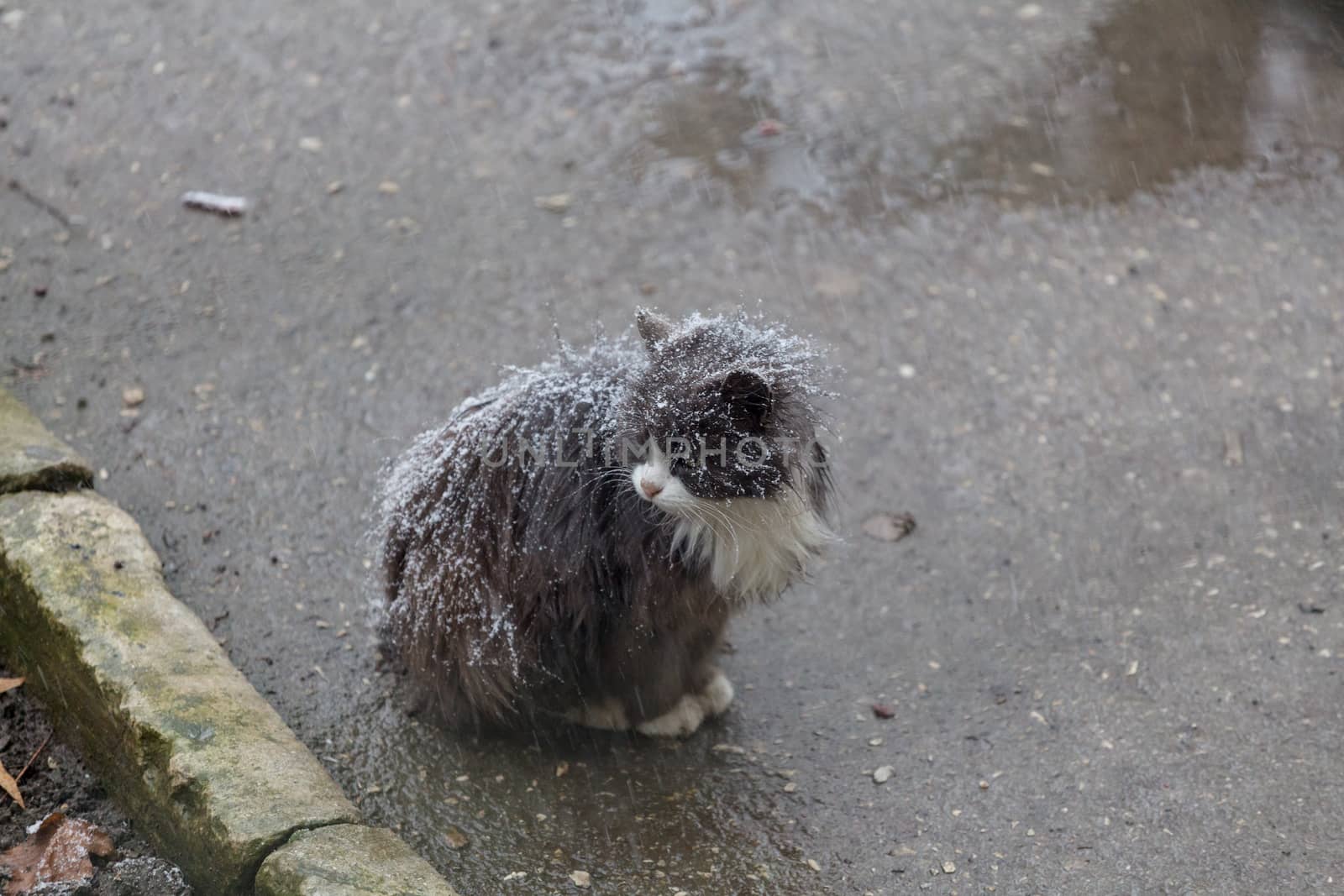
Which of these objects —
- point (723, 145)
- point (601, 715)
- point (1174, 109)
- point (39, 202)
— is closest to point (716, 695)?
point (601, 715)

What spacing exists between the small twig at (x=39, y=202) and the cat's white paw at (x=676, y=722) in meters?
3.62

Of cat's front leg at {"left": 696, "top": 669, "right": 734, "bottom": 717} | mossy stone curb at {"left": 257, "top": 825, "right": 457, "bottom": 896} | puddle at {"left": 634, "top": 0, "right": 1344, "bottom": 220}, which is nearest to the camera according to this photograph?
mossy stone curb at {"left": 257, "top": 825, "right": 457, "bottom": 896}

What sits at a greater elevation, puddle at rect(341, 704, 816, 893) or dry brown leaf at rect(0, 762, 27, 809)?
dry brown leaf at rect(0, 762, 27, 809)

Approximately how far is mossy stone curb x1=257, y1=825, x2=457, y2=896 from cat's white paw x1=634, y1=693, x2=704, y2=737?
3.24ft

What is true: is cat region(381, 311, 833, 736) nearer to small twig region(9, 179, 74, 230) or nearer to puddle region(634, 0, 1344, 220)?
puddle region(634, 0, 1344, 220)

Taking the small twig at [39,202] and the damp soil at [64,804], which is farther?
the small twig at [39,202]

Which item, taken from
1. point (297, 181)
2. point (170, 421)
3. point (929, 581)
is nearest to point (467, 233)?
point (297, 181)

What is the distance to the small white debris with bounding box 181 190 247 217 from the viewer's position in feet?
18.5

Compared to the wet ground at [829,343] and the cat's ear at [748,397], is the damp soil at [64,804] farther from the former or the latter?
the cat's ear at [748,397]

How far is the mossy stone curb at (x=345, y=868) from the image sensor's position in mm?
2547

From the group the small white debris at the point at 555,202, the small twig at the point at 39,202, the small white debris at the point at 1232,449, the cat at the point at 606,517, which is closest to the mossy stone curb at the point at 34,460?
the cat at the point at 606,517

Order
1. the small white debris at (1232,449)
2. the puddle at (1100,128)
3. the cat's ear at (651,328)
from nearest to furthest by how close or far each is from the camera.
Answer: the cat's ear at (651,328) < the small white debris at (1232,449) < the puddle at (1100,128)

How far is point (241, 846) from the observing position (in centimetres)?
266

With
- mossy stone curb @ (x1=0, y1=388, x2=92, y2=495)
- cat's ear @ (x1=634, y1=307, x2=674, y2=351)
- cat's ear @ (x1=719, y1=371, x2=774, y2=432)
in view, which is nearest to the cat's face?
cat's ear @ (x1=719, y1=371, x2=774, y2=432)
